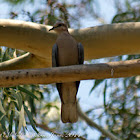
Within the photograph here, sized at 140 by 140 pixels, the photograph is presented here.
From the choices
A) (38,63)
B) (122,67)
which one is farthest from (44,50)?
(122,67)

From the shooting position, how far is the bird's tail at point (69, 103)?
11.5 feet

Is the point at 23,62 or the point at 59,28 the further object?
the point at 23,62

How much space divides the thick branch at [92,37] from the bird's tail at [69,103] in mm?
507

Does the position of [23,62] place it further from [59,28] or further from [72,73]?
[72,73]

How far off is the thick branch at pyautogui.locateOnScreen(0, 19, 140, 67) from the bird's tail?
51cm

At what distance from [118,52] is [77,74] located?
3.71ft

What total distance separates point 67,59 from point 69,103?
0.56m

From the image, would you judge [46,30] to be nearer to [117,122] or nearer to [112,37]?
[112,37]

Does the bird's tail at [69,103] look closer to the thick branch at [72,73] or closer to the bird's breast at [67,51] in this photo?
the bird's breast at [67,51]

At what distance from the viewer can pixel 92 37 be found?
11.7 ft

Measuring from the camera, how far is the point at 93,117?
6.32m

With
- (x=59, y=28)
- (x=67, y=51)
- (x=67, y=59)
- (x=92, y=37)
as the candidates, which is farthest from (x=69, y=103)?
(x=59, y=28)

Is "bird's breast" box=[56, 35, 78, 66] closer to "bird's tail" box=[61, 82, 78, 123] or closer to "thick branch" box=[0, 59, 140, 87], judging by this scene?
"bird's tail" box=[61, 82, 78, 123]

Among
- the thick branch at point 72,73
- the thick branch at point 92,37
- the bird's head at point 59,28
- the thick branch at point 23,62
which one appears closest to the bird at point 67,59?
the bird's head at point 59,28
